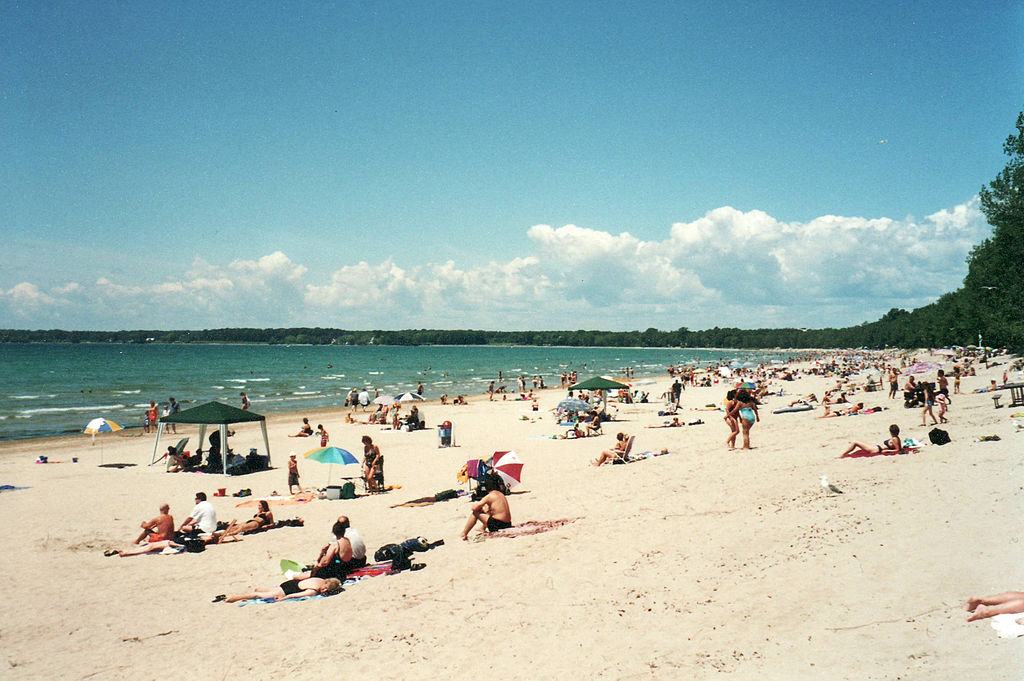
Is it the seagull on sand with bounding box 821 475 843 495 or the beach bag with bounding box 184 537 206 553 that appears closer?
the seagull on sand with bounding box 821 475 843 495

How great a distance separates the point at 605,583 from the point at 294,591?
4.20 m

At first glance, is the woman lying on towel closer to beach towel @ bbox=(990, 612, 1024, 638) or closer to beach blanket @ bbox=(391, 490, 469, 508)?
beach towel @ bbox=(990, 612, 1024, 638)

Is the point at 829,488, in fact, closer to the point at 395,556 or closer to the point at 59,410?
the point at 395,556

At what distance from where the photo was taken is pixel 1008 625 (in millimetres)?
5055

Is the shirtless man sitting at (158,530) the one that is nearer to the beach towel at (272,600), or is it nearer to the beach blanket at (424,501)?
the beach towel at (272,600)

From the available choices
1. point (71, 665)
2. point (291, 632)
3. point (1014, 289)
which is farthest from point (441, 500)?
point (1014, 289)

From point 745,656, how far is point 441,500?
9.10 metres

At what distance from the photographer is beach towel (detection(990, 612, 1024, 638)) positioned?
494 centimetres

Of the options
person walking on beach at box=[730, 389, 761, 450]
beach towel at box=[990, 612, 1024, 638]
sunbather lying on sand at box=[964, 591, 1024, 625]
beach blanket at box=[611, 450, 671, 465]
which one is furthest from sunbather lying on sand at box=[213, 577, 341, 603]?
person walking on beach at box=[730, 389, 761, 450]

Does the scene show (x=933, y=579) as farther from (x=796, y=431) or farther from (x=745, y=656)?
(x=796, y=431)

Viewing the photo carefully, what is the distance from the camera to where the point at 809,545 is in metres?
7.91

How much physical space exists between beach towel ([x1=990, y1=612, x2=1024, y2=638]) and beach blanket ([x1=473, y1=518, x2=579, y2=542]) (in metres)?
6.09

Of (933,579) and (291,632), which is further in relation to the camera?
(291,632)

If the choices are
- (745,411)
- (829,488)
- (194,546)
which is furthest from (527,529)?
(745,411)
